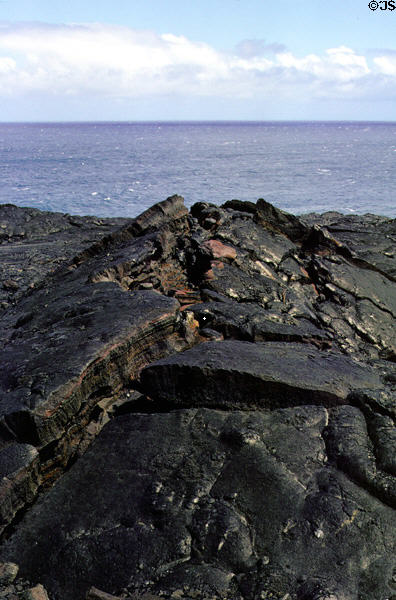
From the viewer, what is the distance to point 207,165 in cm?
5719

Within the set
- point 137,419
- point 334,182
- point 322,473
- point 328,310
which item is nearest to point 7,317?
point 137,419

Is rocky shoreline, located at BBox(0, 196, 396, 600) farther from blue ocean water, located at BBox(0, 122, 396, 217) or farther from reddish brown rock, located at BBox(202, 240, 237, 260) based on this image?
blue ocean water, located at BBox(0, 122, 396, 217)

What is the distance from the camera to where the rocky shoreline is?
107 inches

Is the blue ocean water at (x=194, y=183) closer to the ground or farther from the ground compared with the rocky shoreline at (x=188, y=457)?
farther from the ground

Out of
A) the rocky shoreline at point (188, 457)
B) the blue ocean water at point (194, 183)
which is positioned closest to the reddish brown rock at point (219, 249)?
the rocky shoreline at point (188, 457)

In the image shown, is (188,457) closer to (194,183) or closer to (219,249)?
(219,249)

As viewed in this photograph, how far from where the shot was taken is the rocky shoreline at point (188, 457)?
273cm

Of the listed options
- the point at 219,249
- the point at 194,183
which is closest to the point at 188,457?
the point at 219,249

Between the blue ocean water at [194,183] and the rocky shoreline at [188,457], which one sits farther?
the blue ocean water at [194,183]

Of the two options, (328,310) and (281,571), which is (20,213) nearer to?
(328,310)

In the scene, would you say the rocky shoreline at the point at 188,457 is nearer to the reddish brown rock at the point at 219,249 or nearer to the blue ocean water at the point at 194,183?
the reddish brown rock at the point at 219,249

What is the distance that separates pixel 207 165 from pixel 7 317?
52738 millimetres

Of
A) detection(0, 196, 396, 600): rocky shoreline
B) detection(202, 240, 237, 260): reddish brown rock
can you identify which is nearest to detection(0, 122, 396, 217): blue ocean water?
detection(202, 240, 237, 260): reddish brown rock

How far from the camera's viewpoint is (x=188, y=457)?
132 inches
